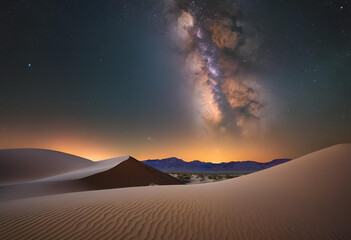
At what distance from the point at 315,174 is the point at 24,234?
10.1m

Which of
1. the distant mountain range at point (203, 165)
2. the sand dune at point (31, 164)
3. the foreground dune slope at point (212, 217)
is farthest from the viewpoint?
the distant mountain range at point (203, 165)

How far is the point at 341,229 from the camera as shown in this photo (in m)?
3.97

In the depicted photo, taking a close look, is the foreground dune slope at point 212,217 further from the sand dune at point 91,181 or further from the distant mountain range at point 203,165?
the distant mountain range at point 203,165

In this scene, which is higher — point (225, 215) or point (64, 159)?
point (64, 159)

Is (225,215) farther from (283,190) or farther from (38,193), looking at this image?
(38,193)

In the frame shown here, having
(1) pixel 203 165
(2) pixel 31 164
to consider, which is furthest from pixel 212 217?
(1) pixel 203 165

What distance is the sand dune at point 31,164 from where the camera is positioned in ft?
78.4

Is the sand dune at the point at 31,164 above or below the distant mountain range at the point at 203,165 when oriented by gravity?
below

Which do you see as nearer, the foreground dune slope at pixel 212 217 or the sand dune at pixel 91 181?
the foreground dune slope at pixel 212 217

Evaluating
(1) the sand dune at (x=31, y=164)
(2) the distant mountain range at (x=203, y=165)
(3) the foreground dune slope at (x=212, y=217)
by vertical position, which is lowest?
(3) the foreground dune slope at (x=212, y=217)

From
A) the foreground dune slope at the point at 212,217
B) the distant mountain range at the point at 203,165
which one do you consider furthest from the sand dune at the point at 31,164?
the distant mountain range at the point at 203,165

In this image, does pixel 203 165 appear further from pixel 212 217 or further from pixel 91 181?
pixel 212 217

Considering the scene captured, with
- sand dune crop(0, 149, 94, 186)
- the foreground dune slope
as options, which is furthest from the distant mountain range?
the foreground dune slope

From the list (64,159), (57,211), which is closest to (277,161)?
(64,159)
